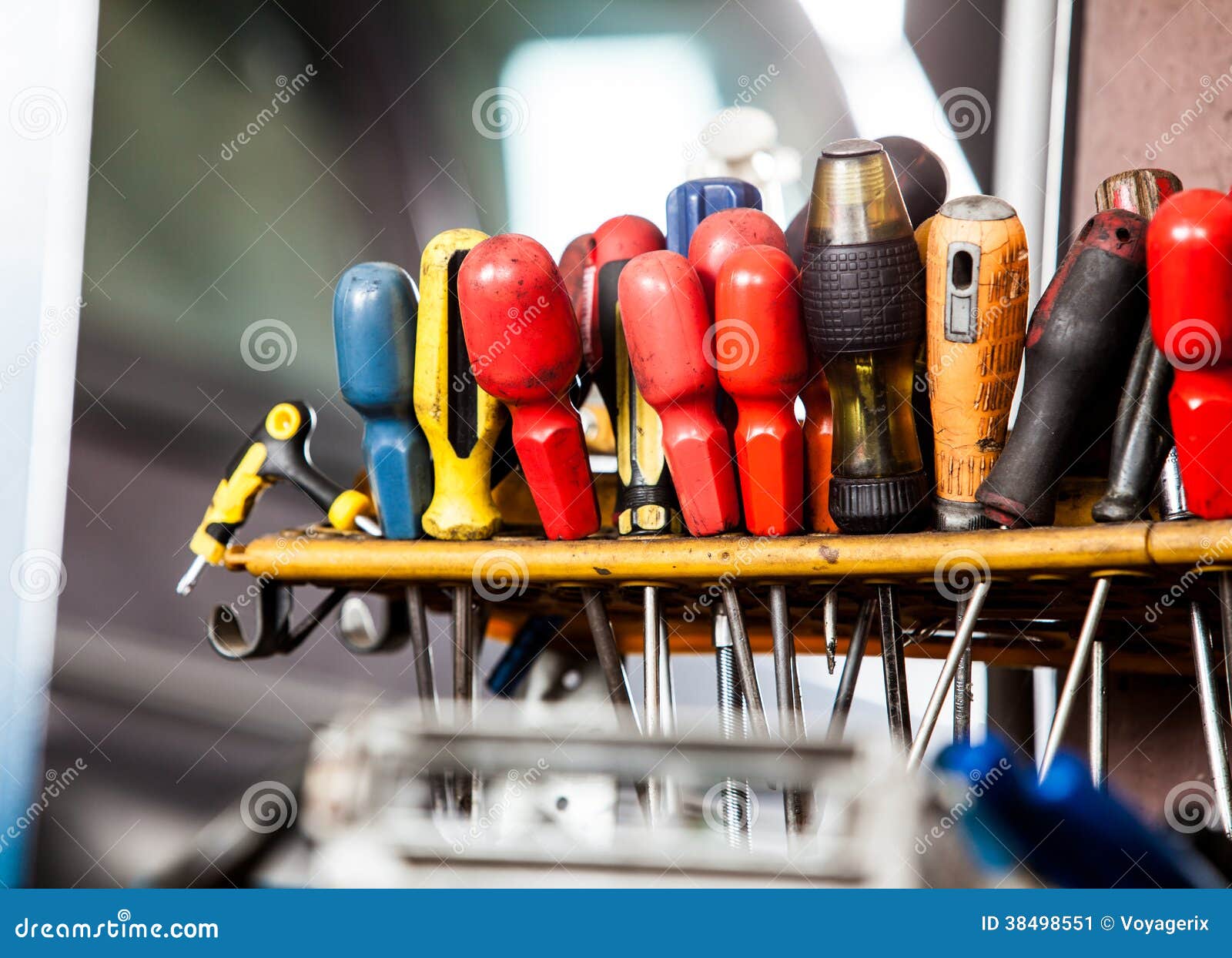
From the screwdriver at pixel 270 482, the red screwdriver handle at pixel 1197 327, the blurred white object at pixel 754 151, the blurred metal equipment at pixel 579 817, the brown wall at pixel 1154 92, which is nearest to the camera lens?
the blurred metal equipment at pixel 579 817

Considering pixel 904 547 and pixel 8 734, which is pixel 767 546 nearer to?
pixel 904 547

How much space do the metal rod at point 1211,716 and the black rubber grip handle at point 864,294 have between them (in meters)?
0.17

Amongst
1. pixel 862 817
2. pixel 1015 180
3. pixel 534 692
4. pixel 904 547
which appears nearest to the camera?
pixel 862 817

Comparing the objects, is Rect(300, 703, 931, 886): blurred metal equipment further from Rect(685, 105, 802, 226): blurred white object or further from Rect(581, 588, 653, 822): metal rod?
Rect(685, 105, 802, 226): blurred white object

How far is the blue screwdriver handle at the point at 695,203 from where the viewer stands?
59cm

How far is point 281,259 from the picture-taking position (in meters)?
0.95

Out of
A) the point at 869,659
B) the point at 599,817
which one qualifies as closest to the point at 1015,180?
the point at 869,659

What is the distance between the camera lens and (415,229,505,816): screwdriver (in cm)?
55

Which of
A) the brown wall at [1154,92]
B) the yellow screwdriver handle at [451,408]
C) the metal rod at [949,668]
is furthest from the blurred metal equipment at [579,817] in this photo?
the brown wall at [1154,92]

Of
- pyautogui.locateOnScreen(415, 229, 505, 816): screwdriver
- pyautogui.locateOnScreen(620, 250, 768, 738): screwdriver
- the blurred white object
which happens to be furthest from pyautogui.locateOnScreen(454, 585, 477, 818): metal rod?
the blurred white object

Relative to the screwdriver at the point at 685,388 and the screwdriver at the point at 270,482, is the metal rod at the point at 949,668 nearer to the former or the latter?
the screwdriver at the point at 685,388

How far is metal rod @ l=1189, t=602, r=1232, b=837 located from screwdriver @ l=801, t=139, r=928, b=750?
4.6 inches

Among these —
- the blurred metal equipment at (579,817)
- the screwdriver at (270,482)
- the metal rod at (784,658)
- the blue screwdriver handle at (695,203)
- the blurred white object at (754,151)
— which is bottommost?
the metal rod at (784,658)

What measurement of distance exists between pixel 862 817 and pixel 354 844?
0.31 ft
